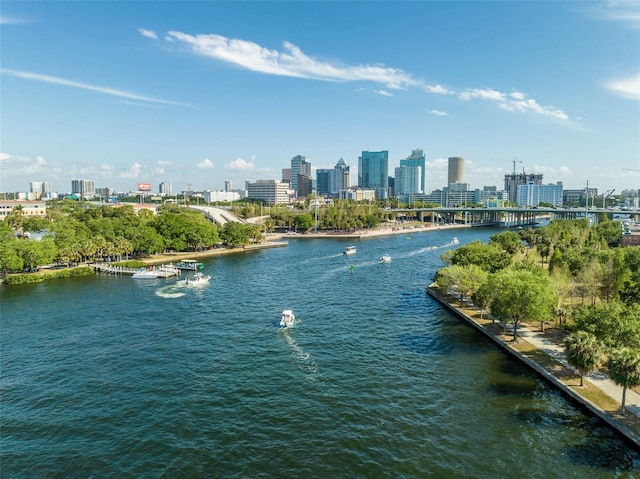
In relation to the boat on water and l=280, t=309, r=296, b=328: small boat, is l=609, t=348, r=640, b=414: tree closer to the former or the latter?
l=280, t=309, r=296, b=328: small boat

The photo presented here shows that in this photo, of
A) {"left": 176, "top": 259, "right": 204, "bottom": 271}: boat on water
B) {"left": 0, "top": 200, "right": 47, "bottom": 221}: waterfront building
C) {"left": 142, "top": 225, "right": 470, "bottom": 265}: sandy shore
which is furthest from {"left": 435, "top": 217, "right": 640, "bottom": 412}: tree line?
{"left": 0, "top": 200, "right": 47, "bottom": 221}: waterfront building

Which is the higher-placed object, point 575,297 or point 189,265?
point 575,297

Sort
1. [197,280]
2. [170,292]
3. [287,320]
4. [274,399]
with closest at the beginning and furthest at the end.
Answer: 1. [274,399]
2. [287,320]
3. [170,292]
4. [197,280]

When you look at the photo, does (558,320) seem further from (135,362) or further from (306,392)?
(135,362)

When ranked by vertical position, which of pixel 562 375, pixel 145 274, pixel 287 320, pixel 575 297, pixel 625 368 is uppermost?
pixel 625 368

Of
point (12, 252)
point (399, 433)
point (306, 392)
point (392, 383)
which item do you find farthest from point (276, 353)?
point (12, 252)

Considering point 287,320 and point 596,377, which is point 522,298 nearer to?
point 596,377

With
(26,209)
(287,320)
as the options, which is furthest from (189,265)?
(26,209)
